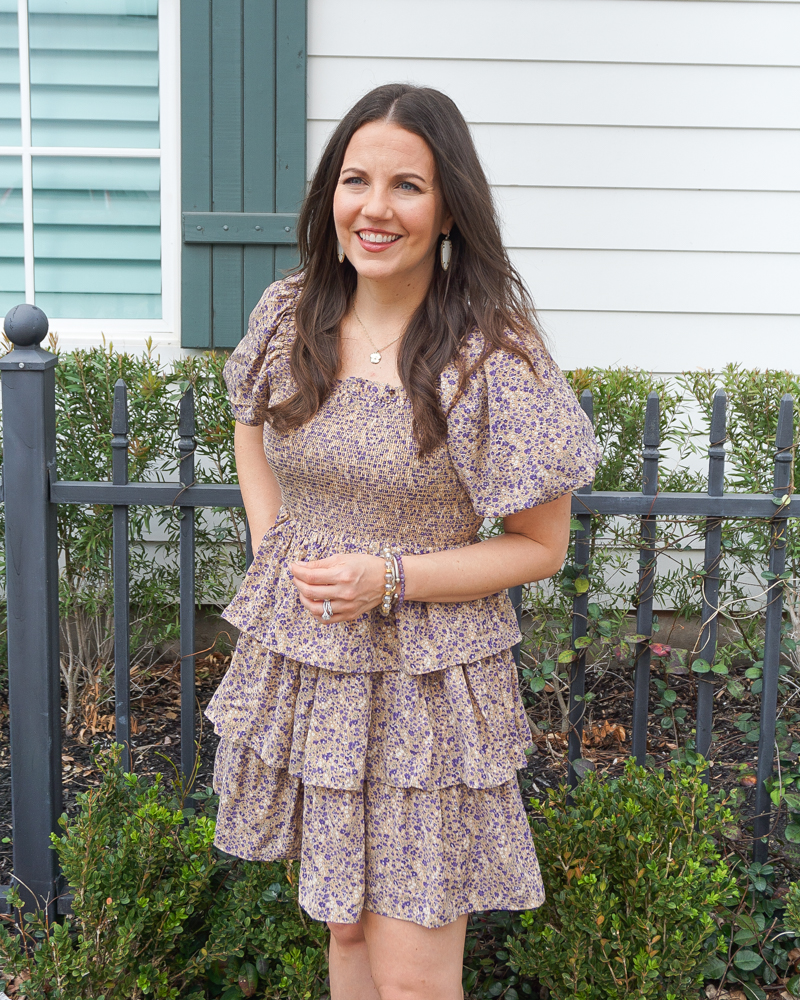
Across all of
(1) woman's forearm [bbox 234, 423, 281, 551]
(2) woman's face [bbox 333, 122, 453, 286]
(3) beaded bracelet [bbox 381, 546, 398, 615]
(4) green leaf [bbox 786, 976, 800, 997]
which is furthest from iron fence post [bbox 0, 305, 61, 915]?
(4) green leaf [bbox 786, 976, 800, 997]

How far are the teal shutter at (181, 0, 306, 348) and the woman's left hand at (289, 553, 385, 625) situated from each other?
223cm

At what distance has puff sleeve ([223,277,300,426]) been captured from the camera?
5.75ft

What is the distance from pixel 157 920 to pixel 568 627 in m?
1.32

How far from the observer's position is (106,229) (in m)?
3.75

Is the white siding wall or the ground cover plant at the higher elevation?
the white siding wall

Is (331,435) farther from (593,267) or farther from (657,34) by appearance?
(657,34)

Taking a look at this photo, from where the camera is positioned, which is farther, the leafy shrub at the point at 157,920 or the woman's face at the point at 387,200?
the leafy shrub at the point at 157,920

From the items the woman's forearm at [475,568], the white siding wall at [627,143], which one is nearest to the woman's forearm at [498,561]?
the woman's forearm at [475,568]

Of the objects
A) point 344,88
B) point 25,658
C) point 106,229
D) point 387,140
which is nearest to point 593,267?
point 344,88

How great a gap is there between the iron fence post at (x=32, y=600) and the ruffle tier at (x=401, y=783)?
85 cm

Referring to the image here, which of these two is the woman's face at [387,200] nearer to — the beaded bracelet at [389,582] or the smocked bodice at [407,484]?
the smocked bodice at [407,484]

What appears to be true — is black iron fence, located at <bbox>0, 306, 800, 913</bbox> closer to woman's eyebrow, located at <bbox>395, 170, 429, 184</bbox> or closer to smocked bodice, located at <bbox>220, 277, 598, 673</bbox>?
smocked bodice, located at <bbox>220, 277, 598, 673</bbox>

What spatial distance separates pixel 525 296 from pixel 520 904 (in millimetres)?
1097

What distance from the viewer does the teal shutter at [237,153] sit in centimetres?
339
